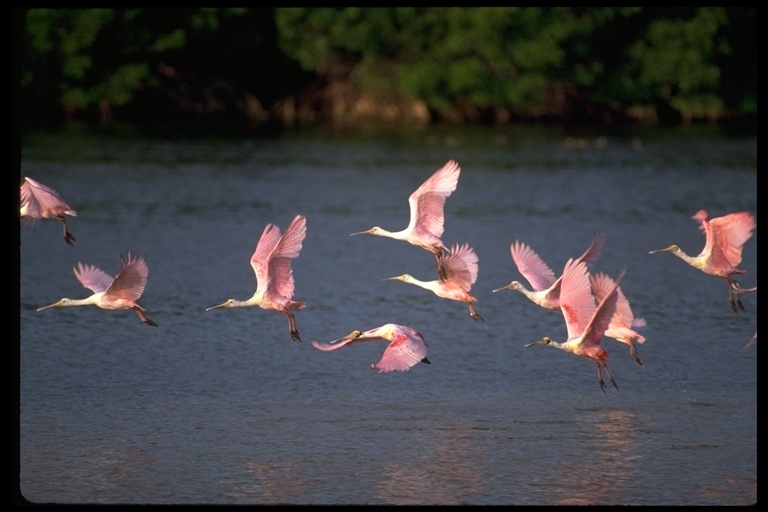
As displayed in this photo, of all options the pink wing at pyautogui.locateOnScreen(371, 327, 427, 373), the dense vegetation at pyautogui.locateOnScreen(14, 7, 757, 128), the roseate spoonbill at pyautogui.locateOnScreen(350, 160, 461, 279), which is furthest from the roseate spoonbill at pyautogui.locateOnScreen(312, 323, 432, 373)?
the dense vegetation at pyautogui.locateOnScreen(14, 7, 757, 128)

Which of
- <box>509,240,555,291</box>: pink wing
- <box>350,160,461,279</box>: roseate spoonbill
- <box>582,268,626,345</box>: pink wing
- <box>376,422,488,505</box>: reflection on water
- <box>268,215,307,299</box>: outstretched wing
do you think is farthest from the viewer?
<box>509,240,555,291</box>: pink wing

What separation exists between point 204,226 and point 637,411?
10.8 meters

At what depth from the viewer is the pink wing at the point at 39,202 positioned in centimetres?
841

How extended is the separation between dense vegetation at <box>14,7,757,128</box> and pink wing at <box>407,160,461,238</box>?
3064cm

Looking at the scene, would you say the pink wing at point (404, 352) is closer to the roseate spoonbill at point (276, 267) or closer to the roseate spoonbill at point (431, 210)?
the roseate spoonbill at point (276, 267)

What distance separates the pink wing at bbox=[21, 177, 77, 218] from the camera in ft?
27.6

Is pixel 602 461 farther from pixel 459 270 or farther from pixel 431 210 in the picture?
pixel 431 210

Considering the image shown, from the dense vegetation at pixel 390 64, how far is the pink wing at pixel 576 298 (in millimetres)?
31387

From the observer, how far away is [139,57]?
138ft

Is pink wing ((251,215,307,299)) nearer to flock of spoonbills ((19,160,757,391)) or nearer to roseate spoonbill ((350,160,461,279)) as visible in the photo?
flock of spoonbills ((19,160,757,391))

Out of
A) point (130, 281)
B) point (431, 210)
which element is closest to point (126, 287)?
→ point (130, 281)

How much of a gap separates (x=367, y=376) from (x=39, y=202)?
171 inches

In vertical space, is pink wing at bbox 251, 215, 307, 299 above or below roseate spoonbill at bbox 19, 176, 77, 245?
below

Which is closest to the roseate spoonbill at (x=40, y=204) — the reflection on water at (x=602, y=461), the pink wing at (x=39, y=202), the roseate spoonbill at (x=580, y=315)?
the pink wing at (x=39, y=202)
